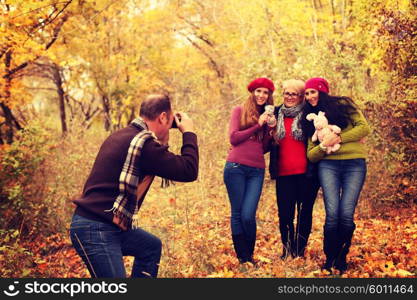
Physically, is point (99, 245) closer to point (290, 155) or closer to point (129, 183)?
point (129, 183)

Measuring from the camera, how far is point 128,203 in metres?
3.54

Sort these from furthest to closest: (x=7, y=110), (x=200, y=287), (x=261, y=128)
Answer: (x=7, y=110)
(x=261, y=128)
(x=200, y=287)

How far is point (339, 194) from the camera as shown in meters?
4.98

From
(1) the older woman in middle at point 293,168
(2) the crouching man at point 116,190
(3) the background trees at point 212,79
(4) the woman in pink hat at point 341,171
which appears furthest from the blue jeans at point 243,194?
(3) the background trees at point 212,79

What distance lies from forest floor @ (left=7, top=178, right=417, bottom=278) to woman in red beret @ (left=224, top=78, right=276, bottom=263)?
40 centimetres

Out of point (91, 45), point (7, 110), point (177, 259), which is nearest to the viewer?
point (177, 259)

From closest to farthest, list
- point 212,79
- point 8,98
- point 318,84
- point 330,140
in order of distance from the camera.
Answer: point 330,140 < point 318,84 < point 8,98 < point 212,79

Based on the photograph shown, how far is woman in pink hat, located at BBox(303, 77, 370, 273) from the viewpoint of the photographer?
4.92m

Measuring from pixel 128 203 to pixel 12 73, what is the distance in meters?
8.82

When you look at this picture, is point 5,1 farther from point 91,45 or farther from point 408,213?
point 91,45

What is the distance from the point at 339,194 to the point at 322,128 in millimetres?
715

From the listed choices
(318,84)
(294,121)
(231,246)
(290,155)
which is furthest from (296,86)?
(231,246)

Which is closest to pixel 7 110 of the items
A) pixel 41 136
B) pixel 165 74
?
pixel 41 136

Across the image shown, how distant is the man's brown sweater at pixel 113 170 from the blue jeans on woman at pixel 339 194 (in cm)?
198
